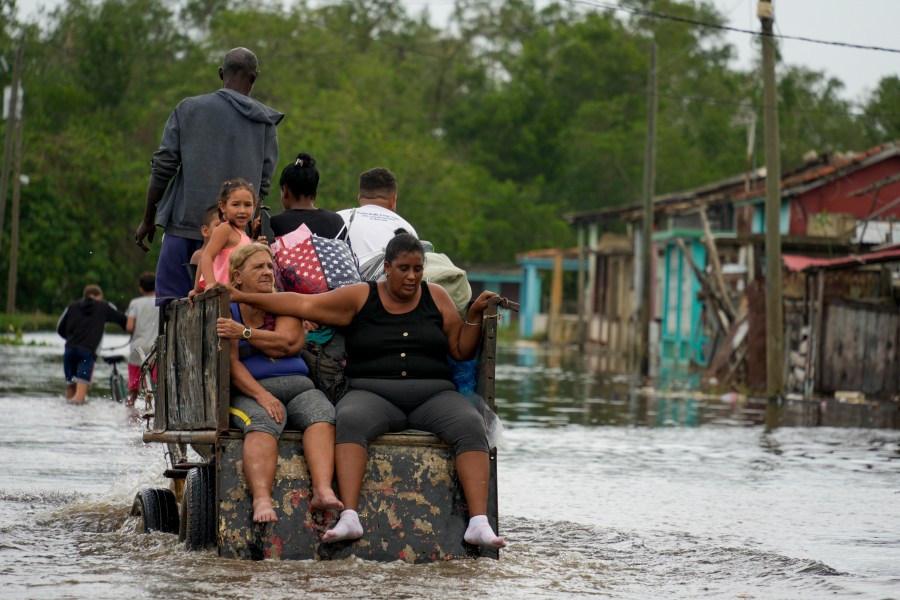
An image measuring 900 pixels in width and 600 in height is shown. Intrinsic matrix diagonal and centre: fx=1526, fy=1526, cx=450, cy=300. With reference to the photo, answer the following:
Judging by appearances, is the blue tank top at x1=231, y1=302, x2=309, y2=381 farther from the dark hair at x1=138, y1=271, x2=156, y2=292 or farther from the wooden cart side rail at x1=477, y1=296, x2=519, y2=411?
the dark hair at x1=138, y1=271, x2=156, y2=292

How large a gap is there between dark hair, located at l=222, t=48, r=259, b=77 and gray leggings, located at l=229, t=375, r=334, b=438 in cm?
239

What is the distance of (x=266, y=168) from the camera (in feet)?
30.6

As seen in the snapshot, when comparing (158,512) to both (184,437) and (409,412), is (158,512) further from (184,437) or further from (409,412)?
(409,412)

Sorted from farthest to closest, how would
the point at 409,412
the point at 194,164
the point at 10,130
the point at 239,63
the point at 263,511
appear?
1. the point at 10,130
2. the point at 239,63
3. the point at 194,164
4. the point at 409,412
5. the point at 263,511

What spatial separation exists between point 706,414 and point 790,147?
5120cm

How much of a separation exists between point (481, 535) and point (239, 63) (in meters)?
3.44

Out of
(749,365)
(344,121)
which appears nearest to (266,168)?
(749,365)

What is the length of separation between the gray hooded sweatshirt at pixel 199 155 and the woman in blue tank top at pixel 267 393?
1336 millimetres

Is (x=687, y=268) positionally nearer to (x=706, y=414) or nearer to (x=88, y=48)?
(x=706, y=414)

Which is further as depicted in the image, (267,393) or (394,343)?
(394,343)

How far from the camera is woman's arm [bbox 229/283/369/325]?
755 centimetres

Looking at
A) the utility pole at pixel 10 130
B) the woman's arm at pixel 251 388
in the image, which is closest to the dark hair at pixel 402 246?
the woman's arm at pixel 251 388

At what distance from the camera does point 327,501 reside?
7.23 m

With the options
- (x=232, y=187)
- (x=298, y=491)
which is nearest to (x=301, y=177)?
(x=232, y=187)
